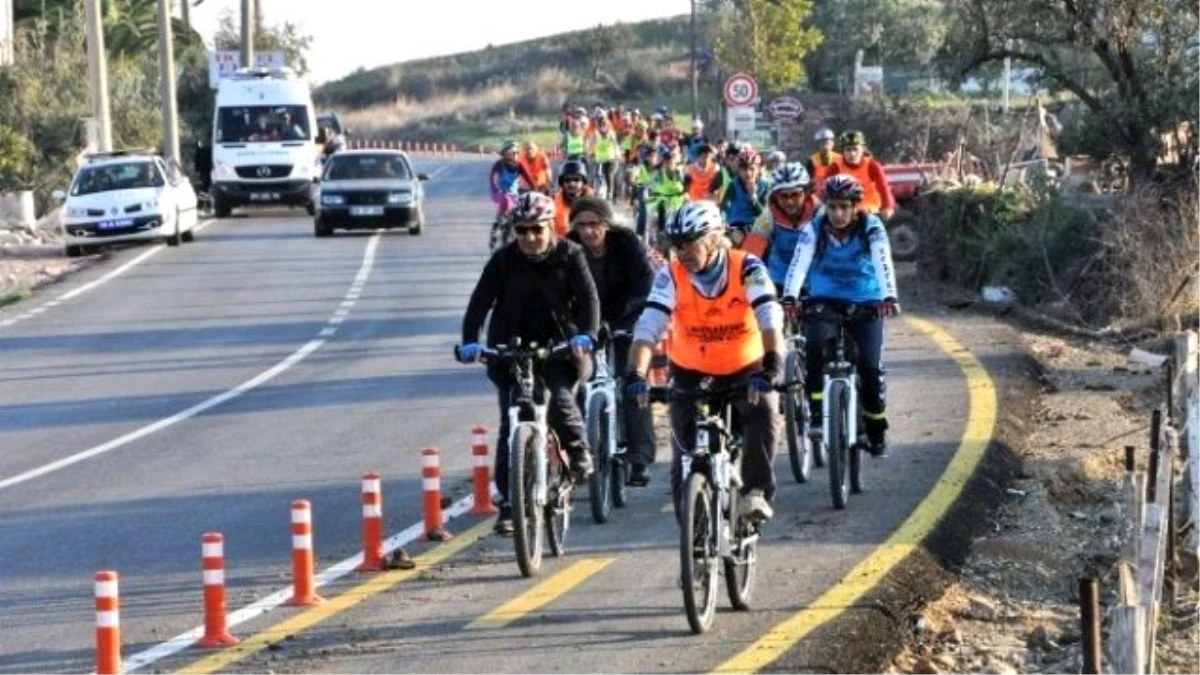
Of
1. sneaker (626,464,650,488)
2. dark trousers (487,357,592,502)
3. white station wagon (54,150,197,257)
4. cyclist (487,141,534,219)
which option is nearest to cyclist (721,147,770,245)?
cyclist (487,141,534,219)

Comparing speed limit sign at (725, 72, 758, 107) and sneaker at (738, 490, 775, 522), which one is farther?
speed limit sign at (725, 72, 758, 107)

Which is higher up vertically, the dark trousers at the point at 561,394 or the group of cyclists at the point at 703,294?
the group of cyclists at the point at 703,294

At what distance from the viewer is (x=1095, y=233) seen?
1011 inches

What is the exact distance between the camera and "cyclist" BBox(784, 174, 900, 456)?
14125 mm

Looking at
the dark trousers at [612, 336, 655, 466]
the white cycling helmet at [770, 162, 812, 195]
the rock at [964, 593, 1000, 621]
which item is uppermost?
the white cycling helmet at [770, 162, 812, 195]

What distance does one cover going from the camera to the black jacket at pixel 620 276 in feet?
46.6

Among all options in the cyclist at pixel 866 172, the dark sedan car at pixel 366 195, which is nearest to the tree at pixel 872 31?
the dark sedan car at pixel 366 195

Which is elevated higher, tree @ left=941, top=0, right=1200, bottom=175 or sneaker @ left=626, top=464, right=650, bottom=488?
tree @ left=941, top=0, right=1200, bottom=175

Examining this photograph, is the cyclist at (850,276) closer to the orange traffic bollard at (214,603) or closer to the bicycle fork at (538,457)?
the bicycle fork at (538,457)

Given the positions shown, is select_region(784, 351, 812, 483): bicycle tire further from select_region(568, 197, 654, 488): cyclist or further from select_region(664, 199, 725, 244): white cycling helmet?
select_region(664, 199, 725, 244): white cycling helmet

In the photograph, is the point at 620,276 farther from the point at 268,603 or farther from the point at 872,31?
the point at 872,31

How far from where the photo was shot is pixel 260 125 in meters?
47.3

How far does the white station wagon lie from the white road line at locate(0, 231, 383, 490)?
44.9 feet

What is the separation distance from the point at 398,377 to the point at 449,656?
11.9 meters
